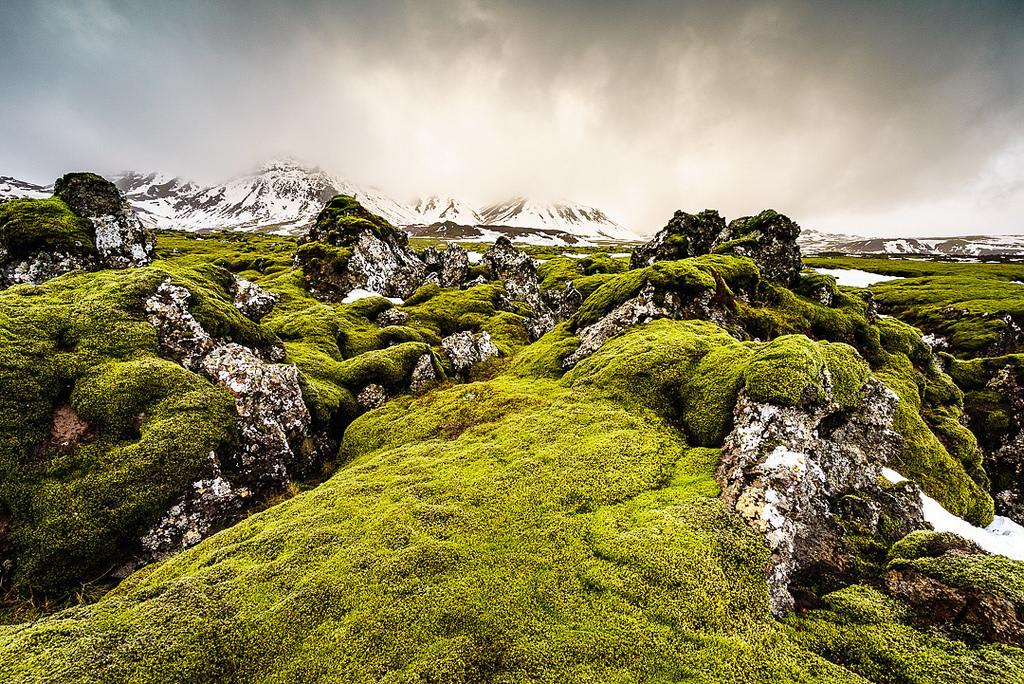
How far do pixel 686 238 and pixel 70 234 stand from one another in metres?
42.9

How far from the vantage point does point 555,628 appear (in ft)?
20.0

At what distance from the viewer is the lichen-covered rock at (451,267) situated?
143 ft

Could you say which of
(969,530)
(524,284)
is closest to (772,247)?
(524,284)

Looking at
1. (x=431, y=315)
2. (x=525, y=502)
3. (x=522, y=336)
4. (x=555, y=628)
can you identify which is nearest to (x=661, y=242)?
(x=522, y=336)

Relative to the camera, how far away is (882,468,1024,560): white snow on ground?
9.30m

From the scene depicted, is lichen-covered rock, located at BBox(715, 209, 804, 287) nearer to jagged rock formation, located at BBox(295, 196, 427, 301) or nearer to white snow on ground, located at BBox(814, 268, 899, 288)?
jagged rock formation, located at BBox(295, 196, 427, 301)

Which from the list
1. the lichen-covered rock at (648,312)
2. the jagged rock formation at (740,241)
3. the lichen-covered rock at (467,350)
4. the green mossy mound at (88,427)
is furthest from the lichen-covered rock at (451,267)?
the green mossy mound at (88,427)

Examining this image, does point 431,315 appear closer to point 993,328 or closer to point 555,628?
point 555,628

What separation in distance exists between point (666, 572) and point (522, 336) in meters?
22.4

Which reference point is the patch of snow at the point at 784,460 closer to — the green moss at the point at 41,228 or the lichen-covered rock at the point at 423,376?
the lichen-covered rock at the point at 423,376

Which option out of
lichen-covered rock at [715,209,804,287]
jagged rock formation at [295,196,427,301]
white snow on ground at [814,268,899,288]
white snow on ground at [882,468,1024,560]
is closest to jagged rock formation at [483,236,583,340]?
jagged rock formation at [295,196,427,301]

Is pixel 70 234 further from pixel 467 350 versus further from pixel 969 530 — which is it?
pixel 969 530

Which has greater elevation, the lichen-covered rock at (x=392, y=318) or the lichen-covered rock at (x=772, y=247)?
the lichen-covered rock at (x=772, y=247)

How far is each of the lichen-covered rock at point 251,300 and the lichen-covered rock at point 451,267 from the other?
782 inches
